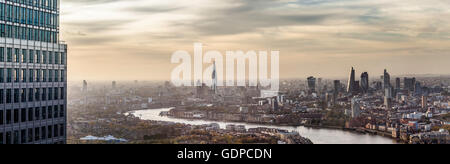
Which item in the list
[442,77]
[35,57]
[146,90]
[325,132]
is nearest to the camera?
[35,57]

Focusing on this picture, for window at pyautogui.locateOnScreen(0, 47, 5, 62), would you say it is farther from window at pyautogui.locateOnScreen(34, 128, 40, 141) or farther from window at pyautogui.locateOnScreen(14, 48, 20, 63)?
window at pyautogui.locateOnScreen(34, 128, 40, 141)

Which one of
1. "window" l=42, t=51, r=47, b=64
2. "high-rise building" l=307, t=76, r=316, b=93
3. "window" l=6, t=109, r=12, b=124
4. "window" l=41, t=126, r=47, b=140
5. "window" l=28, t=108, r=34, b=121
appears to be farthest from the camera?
"high-rise building" l=307, t=76, r=316, b=93

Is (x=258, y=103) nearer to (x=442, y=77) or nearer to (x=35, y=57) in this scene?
(x=442, y=77)

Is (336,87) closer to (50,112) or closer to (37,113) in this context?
(50,112)

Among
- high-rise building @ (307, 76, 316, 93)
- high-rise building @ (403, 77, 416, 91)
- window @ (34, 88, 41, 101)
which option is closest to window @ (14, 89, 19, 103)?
window @ (34, 88, 41, 101)

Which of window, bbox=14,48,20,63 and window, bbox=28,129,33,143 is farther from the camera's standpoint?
window, bbox=28,129,33,143

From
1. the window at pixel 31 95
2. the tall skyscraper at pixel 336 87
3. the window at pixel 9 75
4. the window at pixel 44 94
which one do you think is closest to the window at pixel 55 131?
the window at pixel 44 94

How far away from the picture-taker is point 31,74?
11.5 metres

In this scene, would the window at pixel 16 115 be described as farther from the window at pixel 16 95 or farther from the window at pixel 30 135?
the window at pixel 30 135

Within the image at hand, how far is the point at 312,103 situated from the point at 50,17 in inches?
1300

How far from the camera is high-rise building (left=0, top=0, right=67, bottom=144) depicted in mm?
10766

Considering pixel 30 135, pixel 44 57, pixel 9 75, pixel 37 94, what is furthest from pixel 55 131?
pixel 9 75
